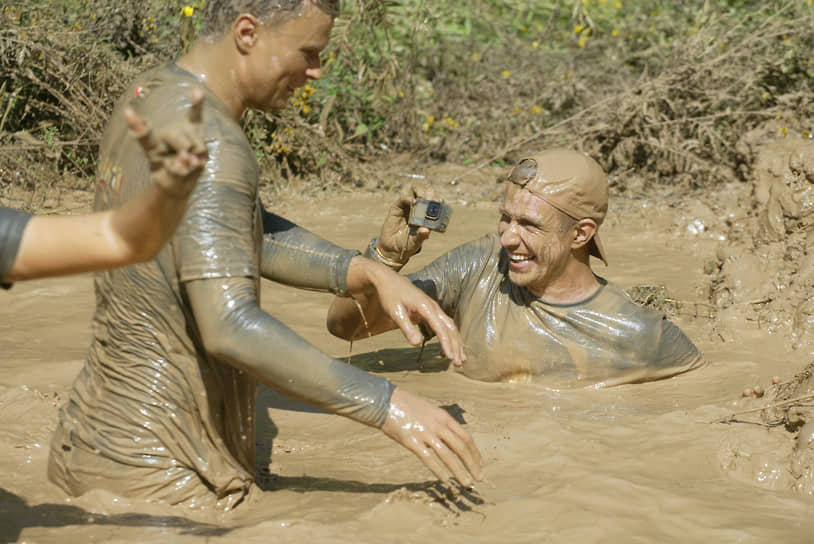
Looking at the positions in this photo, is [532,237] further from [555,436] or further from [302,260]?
[302,260]

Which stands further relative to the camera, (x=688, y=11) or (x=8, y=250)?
(x=688, y=11)

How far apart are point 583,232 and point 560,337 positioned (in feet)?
1.65

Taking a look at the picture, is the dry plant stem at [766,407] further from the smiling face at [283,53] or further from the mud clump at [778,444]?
the smiling face at [283,53]

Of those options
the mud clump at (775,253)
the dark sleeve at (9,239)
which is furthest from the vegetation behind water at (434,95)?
the dark sleeve at (9,239)

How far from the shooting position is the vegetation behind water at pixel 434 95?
7.76 meters

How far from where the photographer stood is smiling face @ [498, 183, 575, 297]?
15.8ft

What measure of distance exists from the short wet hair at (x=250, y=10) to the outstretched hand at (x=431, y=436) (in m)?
1.21

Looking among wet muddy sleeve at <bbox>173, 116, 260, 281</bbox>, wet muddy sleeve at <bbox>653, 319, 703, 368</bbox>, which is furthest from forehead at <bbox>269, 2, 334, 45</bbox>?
wet muddy sleeve at <bbox>653, 319, 703, 368</bbox>

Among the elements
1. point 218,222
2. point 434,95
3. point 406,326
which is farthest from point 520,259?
point 434,95

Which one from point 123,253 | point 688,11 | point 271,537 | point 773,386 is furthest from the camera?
point 688,11

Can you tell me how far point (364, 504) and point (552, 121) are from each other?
611 centimetres

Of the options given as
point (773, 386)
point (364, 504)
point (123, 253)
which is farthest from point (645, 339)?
point (123, 253)

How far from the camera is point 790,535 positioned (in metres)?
3.42

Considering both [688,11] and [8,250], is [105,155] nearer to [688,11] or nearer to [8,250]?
[8,250]
